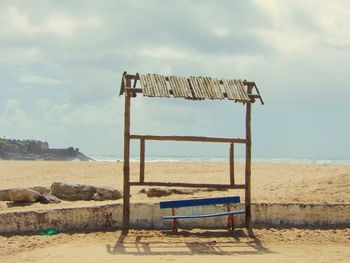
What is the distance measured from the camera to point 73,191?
12961mm

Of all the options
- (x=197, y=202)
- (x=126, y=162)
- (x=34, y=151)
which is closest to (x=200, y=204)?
(x=197, y=202)

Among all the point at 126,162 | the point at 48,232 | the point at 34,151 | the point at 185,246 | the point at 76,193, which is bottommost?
the point at 185,246

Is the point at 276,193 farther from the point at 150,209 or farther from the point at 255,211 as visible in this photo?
the point at 150,209

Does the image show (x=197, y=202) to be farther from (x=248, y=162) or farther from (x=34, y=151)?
(x=34, y=151)

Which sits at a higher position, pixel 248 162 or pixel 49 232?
pixel 248 162

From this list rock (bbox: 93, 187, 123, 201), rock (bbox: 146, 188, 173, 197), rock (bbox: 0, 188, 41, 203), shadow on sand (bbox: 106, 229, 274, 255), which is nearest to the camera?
shadow on sand (bbox: 106, 229, 274, 255)

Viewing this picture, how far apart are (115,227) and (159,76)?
10.4 ft

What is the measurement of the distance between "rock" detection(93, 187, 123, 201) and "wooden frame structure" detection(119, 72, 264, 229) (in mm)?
2601

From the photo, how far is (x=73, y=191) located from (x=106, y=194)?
33.8 inches

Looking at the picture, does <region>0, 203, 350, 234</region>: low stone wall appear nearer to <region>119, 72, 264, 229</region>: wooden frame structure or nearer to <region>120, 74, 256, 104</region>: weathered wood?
<region>119, 72, 264, 229</region>: wooden frame structure

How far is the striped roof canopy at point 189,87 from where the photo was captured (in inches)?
399

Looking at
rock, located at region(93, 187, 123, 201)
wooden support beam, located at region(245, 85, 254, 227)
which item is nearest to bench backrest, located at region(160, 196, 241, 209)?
wooden support beam, located at region(245, 85, 254, 227)

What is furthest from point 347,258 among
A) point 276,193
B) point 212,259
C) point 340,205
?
point 276,193

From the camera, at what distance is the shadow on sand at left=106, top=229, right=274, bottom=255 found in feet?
28.7
